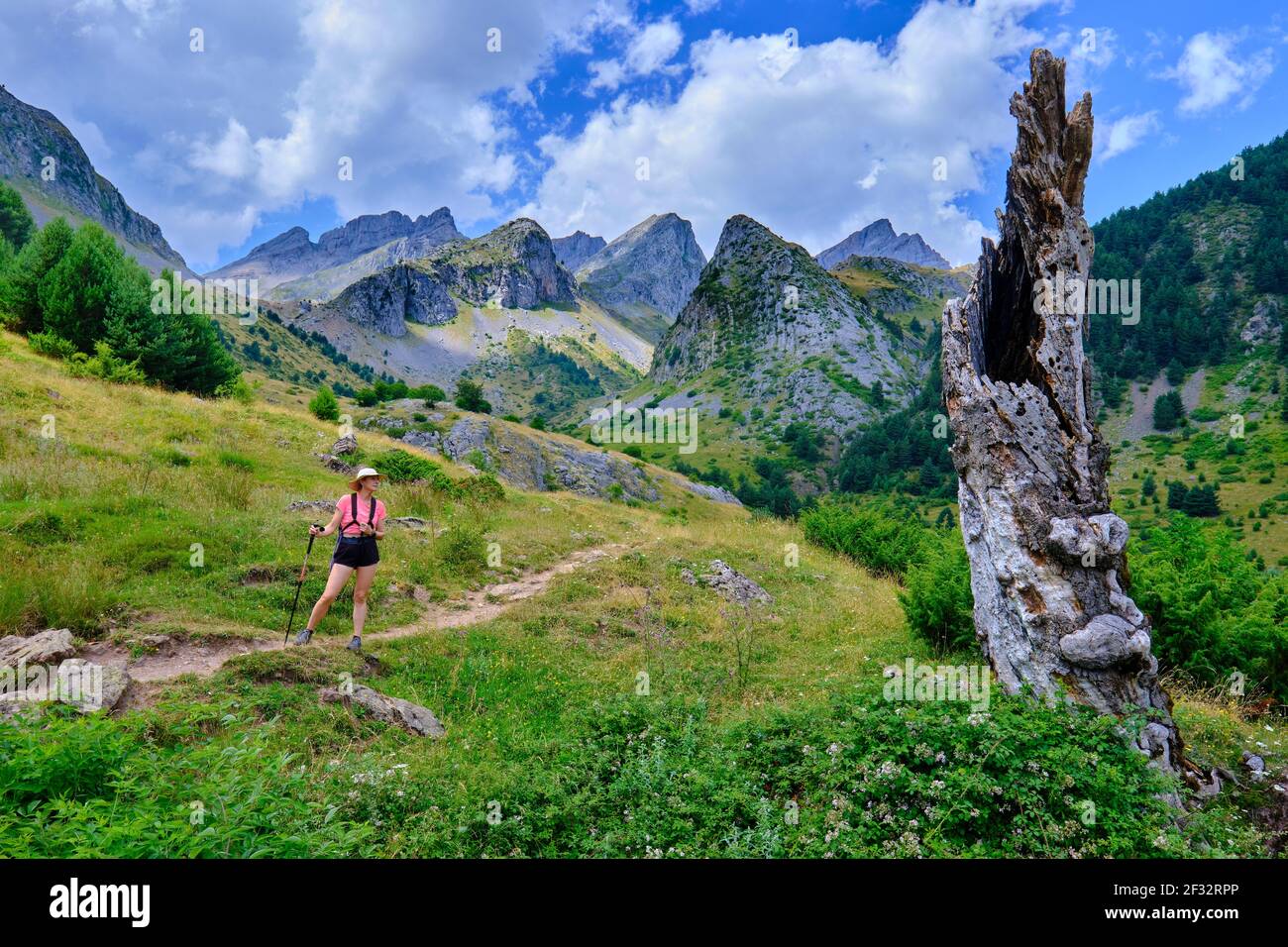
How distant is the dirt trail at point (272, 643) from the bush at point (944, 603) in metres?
7.98

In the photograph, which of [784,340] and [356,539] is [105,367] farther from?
[784,340]

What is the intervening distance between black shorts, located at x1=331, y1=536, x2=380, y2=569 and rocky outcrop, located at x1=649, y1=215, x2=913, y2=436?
128057 mm

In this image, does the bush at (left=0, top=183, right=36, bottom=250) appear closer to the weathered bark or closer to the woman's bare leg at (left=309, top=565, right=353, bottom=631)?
the woman's bare leg at (left=309, top=565, right=353, bottom=631)

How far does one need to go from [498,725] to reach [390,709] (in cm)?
133

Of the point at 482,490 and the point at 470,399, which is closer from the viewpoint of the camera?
the point at 482,490

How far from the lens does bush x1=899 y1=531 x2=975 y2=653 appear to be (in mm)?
10344

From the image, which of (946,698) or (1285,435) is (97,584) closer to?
(946,698)

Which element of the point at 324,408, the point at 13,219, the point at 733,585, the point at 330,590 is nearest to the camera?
the point at 330,590

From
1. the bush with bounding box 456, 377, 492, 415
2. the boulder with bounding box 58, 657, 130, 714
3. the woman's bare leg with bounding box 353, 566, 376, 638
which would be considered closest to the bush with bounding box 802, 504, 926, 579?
the woman's bare leg with bounding box 353, 566, 376, 638

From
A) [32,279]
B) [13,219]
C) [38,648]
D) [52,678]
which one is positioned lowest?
[52,678]

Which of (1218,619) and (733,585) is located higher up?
(1218,619)

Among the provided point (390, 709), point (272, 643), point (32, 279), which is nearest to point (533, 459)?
point (32, 279)

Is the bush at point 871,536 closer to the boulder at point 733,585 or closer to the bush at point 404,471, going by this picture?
the boulder at point 733,585

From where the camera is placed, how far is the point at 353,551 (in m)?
9.30
